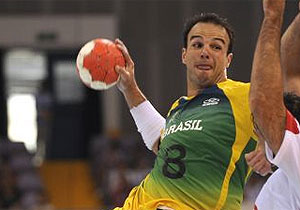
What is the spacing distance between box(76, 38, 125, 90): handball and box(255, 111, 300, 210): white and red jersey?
127 cm

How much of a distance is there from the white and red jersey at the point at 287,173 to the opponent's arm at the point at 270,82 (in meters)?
0.03

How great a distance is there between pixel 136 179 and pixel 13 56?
479 cm

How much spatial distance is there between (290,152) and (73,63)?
12981mm

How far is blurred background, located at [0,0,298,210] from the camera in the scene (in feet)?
49.9

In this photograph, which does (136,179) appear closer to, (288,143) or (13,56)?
(13,56)

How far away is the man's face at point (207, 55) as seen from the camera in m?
4.25

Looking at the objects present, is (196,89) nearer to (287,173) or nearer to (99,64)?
(99,64)

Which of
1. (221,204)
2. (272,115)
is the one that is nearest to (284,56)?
(221,204)

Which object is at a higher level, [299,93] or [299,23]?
[299,23]

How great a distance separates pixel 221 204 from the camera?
407cm

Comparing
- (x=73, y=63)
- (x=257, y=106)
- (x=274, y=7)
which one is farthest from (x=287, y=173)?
(x=73, y=63)

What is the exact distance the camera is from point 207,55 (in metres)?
4.22

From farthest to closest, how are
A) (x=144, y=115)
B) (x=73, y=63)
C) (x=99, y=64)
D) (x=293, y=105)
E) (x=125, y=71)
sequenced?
1. (x=73, y=63)
2. (x=144, y=115)
3. (x=125, y=71)
4. (x=99, y=64)
5. (x=293, y=105)

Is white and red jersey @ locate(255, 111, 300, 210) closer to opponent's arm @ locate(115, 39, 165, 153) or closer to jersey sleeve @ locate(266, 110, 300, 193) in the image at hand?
jersey sleeve @ locate(266, 110, 300, 193)
